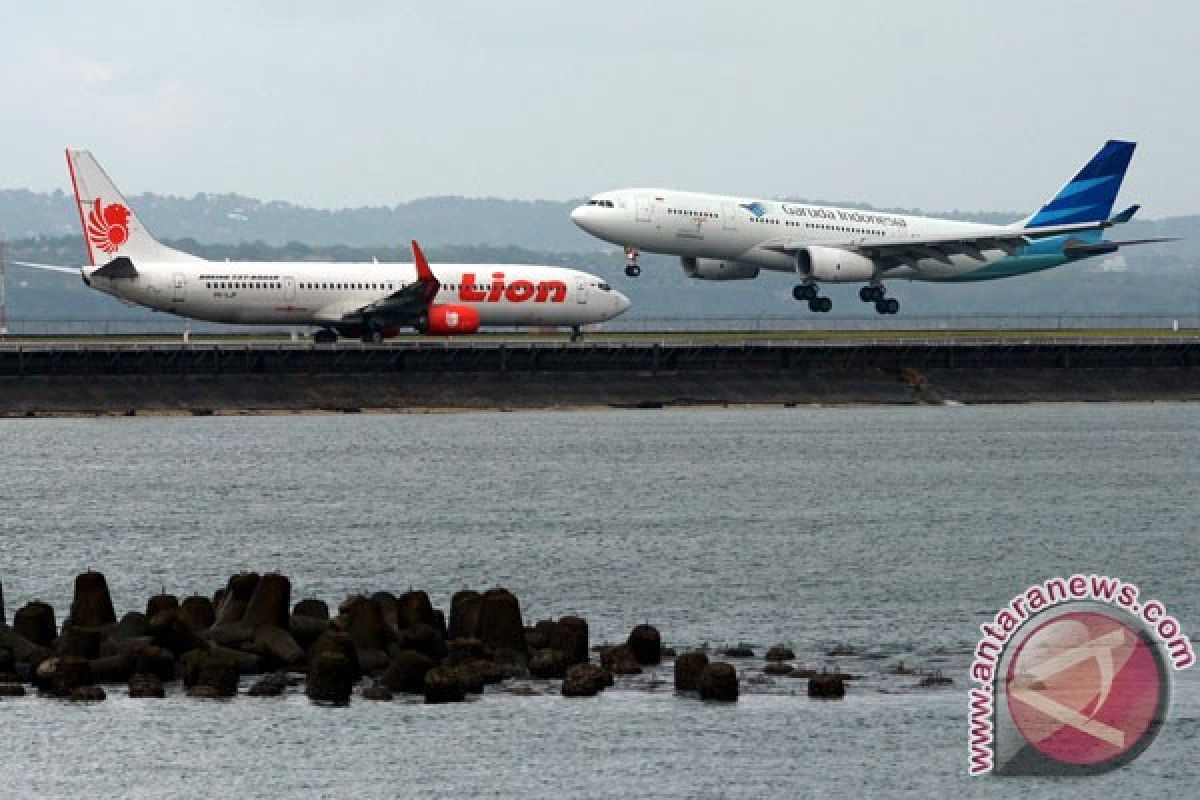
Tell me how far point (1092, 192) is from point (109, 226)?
61.5 meters

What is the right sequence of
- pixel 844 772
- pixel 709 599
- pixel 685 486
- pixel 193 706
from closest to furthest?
pixel 844 772, pixel 193 706, pixel 709 599, pixel 685 486

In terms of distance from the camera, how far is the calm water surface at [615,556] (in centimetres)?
4081

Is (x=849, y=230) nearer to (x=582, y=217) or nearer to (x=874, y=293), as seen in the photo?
(x=874, y=293)

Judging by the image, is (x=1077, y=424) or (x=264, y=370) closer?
(x=264, y=370)

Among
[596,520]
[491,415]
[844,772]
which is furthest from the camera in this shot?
[491,415]

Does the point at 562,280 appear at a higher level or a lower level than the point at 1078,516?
higher

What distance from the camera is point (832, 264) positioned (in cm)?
13088

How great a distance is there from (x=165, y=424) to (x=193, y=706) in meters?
87.4

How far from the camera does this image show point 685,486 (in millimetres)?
91688

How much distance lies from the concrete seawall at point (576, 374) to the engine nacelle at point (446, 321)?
10.9 ft

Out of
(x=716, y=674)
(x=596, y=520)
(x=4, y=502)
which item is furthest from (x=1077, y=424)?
(x=716, y=674)

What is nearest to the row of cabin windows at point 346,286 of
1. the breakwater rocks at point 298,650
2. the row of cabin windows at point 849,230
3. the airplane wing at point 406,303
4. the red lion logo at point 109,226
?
the airplane wing at point 406,303

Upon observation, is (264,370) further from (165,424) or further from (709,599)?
(709,599)

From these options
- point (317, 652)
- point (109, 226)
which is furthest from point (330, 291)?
point (317, 652)
